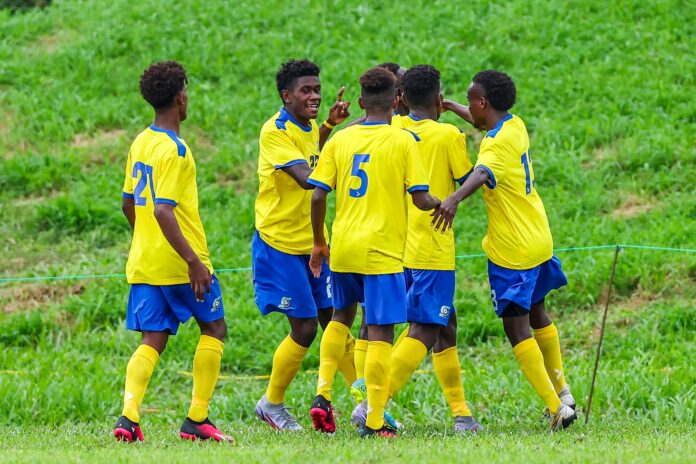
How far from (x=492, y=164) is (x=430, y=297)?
0.92 metres

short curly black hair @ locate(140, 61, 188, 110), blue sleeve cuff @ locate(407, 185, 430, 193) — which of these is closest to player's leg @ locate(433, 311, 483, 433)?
blue sleeve cuff @ locate(407, 185, 430, 193)

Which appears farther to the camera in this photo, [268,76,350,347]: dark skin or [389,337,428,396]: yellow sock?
[268,76,350,347]: dark skin

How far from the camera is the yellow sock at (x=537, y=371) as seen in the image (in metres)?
7.63

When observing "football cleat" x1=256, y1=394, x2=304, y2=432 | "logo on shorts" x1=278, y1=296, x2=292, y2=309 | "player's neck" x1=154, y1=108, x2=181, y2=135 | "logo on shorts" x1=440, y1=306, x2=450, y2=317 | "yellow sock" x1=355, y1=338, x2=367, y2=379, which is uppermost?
"player's neck" x1=154, y1=108, x2=181, y2=135

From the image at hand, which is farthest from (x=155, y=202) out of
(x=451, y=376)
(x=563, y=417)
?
(x=563, y=417)

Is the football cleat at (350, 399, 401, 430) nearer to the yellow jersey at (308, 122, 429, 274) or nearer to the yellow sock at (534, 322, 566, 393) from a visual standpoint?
the yellow jersey at (308, 122, 429, 274)

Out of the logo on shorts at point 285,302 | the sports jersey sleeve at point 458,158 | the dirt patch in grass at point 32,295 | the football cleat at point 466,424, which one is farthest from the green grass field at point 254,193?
the sports jersey sleeve at point 458,158

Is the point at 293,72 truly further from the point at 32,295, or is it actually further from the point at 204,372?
the point at 32,295

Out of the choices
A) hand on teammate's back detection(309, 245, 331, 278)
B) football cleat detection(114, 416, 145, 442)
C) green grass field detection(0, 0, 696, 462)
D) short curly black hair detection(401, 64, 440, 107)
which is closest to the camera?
football cleat detection(114, 416, 145, 442)

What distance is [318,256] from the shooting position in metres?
7.39

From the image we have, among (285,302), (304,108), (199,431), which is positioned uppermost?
(304,108)

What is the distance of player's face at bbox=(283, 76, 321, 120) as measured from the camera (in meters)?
7.85

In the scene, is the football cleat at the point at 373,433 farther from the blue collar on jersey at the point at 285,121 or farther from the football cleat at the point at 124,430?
the blue collar on jersey at the point at 285,121

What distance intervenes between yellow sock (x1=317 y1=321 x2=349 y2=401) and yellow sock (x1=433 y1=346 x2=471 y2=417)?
2.27ft
